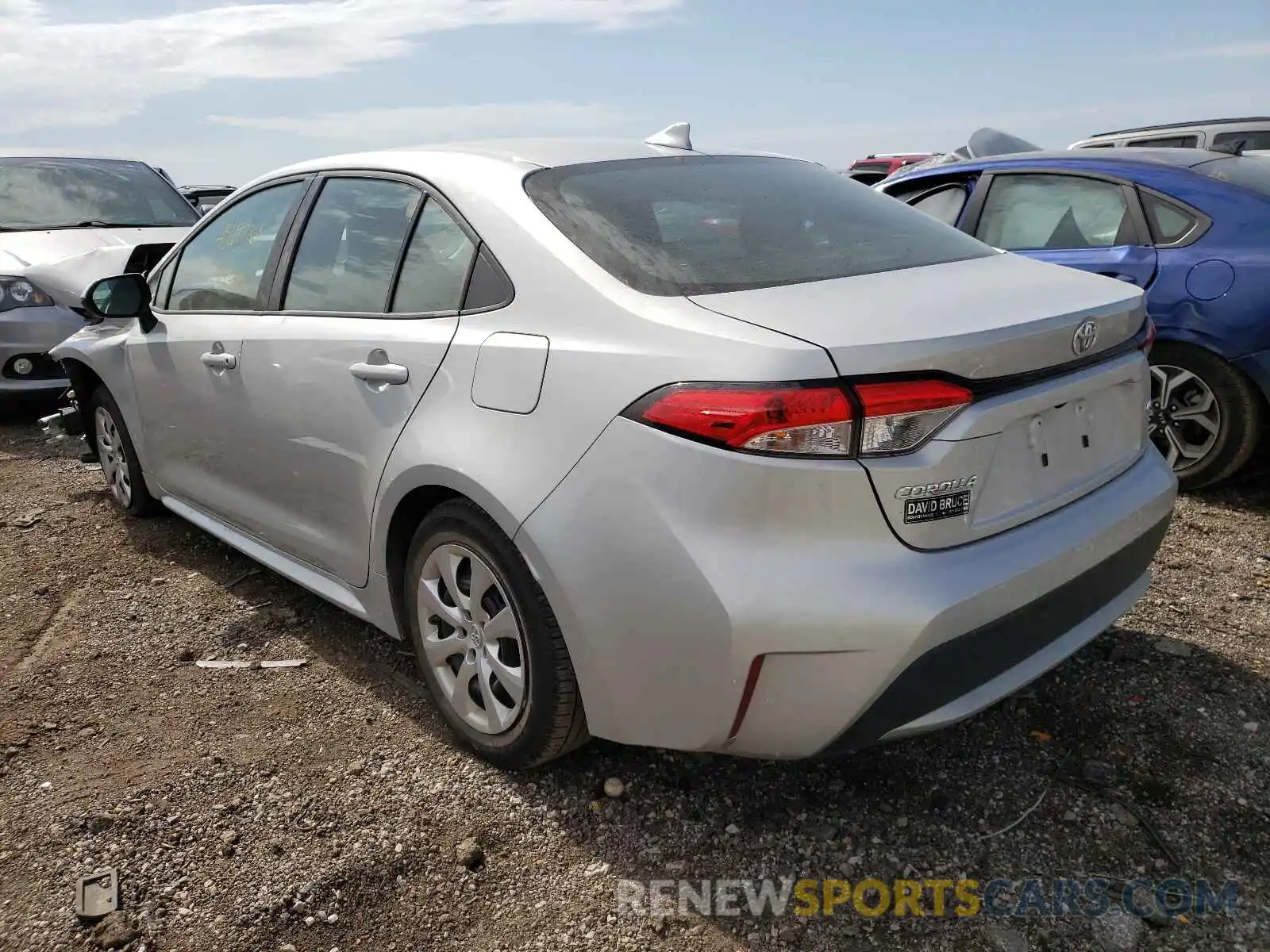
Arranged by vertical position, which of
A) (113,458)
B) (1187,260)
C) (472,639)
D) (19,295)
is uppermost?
(1187,260)

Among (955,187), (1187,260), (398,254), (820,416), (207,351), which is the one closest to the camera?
(820,416)

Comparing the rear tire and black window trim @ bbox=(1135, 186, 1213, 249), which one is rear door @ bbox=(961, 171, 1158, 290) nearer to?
black window trim @ bbox=(1135, 186, 1213, 249)

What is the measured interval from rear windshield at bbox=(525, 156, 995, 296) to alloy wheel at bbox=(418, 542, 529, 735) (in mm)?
813

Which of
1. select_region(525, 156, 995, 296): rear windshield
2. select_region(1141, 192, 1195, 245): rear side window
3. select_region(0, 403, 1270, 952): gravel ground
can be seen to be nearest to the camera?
select_region(0, 403, 1270, 952): gravel ground

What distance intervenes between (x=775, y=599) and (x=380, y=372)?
4.21ft

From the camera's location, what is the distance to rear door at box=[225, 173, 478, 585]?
8.23ft

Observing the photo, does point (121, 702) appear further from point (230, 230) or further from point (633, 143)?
point (633, 143)

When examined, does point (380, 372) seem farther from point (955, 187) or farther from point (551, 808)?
point (955, 187)

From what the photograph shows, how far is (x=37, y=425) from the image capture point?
661cm

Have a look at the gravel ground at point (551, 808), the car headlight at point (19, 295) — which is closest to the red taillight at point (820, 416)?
the gravel ground at point (551, 808)

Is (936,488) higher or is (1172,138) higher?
(1172,138)

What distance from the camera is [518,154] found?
2654mm

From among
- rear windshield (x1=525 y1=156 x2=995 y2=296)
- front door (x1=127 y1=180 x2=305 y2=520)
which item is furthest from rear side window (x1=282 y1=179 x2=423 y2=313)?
rear windshield (x1=525 y1=156 x2=995 y2=296)

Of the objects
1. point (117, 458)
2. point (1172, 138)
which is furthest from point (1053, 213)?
point (1172, 138)
